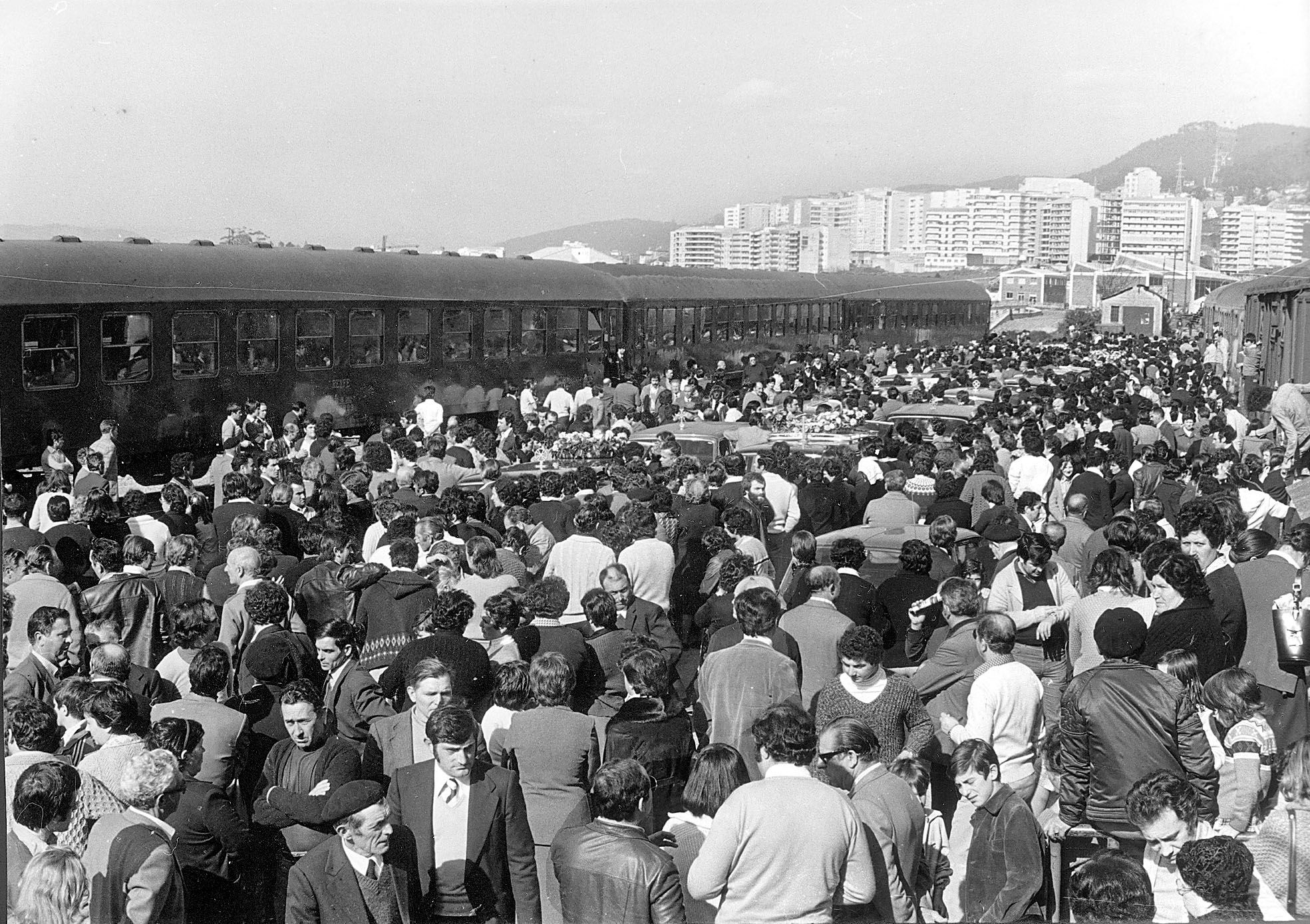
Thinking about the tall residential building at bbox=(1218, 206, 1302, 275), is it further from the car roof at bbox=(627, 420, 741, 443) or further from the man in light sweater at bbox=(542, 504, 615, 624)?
the man in light sweater at bbox=(542, 504, 615, 624)

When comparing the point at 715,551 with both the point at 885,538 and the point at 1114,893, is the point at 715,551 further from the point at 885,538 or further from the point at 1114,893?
the point at 1114,893

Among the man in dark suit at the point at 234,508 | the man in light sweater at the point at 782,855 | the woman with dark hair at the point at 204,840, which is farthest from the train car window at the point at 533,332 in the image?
the man in light sweater at the point at 782,855

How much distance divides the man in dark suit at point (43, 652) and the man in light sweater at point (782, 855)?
121 inches

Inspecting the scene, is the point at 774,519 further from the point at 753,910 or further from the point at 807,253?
the point at 807,253

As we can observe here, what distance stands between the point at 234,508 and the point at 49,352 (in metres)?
6.95

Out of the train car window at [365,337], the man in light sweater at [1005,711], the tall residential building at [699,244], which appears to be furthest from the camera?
the tall residential building at [699,244]

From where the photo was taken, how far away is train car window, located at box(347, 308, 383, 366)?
19.0 m

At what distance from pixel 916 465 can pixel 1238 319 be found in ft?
78.9

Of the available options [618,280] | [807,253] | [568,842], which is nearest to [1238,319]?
[618,280]

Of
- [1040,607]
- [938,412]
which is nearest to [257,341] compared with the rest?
[938,412]

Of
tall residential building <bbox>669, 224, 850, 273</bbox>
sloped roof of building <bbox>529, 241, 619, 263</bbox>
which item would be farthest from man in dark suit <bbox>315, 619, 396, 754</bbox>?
tall residential building <bbox>669, 224, 850, 273</bbox>

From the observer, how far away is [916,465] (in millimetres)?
11594

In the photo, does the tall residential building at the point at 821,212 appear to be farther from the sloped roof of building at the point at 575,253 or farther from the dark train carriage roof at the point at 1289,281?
the dark train carriage roof at the point at 1289,281

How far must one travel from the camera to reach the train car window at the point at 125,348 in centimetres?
1495
